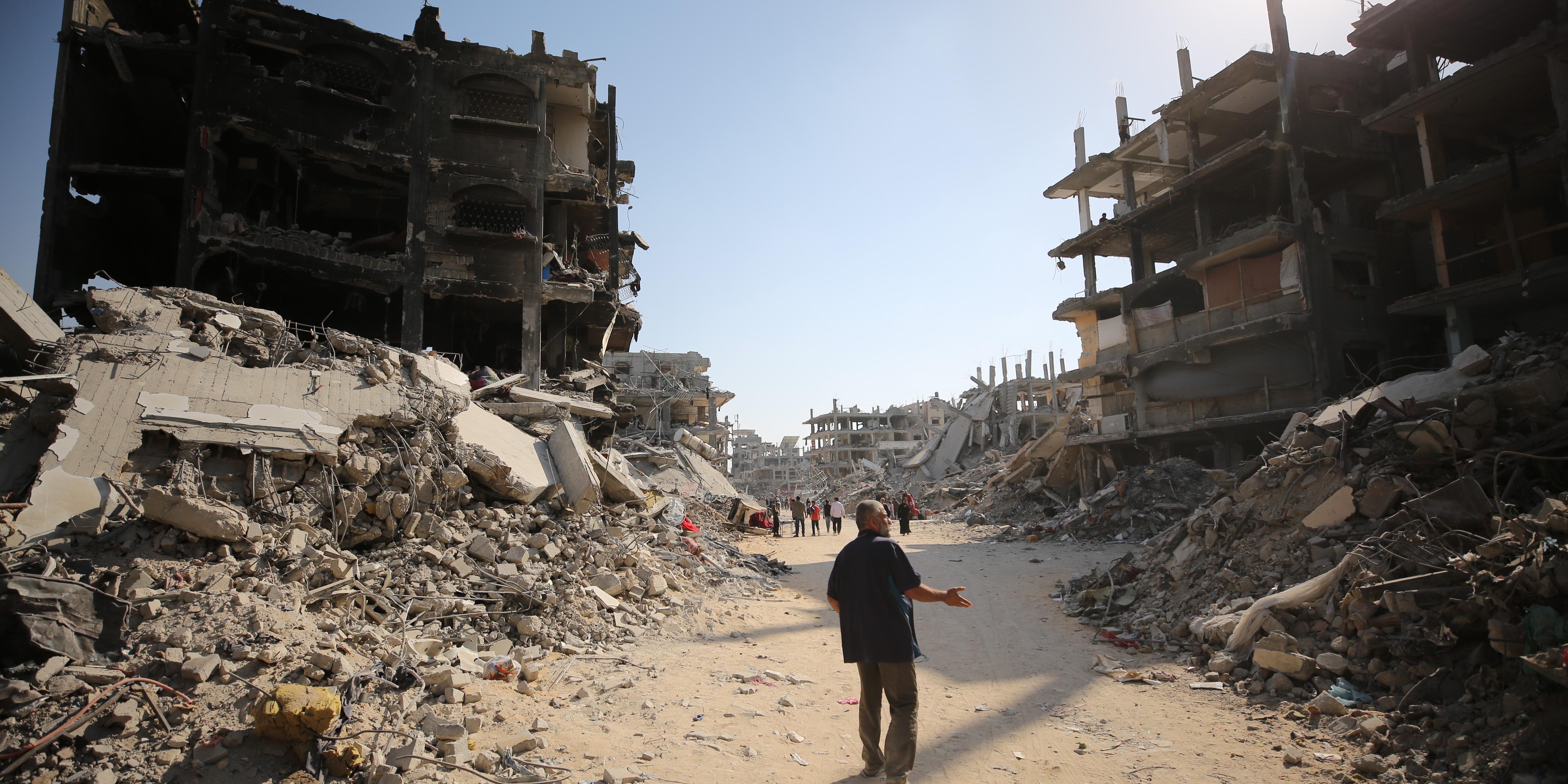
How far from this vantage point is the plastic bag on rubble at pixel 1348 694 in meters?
4.99

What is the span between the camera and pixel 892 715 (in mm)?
4195

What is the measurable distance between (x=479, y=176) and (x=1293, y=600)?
72.0 ft

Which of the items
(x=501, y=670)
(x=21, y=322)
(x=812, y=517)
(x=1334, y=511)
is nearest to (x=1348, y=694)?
(x=1334, y=511)

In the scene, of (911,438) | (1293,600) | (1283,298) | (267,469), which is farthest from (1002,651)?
(911,438)

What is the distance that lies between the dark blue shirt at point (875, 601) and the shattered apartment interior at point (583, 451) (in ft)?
3.17

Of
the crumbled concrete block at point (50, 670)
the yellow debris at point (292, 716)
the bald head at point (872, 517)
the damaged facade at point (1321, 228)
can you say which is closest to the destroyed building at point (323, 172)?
the crumbled concrete block at point (50, 670)

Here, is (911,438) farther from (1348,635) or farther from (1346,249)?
(1348,635)

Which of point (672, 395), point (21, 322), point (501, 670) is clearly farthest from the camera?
point (672, 395)

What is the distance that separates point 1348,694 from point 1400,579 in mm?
1052

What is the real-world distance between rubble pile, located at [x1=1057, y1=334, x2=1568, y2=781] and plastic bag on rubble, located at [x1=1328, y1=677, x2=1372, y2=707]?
0.05ft

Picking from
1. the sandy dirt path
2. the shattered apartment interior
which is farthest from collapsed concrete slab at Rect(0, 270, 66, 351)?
the sandy dirt path

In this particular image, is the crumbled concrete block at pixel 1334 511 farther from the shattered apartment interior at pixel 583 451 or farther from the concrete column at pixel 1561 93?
the concrete column at pixel 1561 93

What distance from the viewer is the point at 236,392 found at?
7164 mm

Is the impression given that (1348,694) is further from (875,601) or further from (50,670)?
(50,670)
